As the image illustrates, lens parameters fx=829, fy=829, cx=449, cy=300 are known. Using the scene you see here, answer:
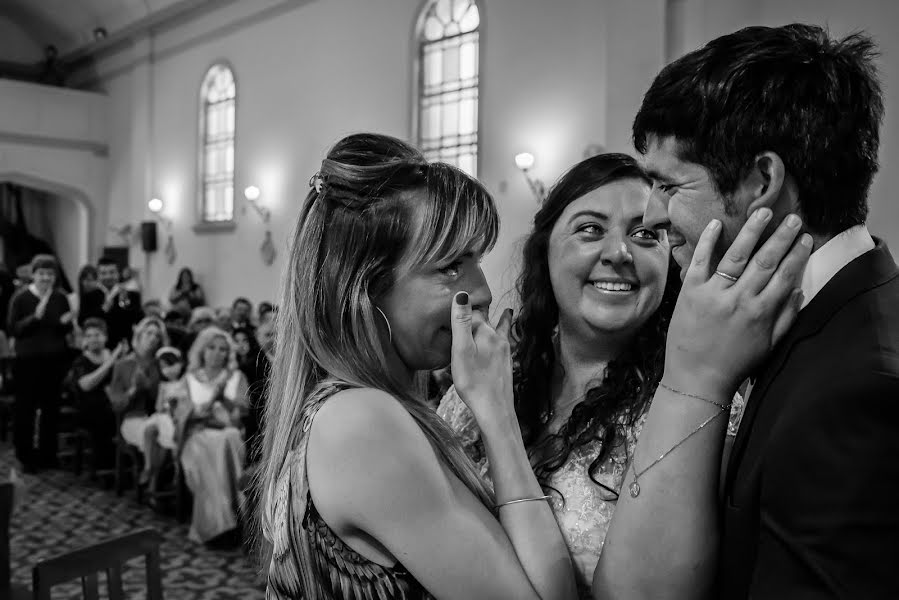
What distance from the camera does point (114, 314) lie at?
26.2 feet

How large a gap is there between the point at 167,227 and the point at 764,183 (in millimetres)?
Result: 12580

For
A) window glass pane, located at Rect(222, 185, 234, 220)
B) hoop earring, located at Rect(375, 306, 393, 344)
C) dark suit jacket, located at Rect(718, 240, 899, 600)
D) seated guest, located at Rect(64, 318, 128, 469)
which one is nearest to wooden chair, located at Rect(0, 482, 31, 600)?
hoop earring, located at Rect(375, 306, 393, 344)

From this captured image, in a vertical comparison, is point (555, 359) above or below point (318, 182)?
below

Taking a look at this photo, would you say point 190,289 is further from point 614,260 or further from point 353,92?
point 614,260

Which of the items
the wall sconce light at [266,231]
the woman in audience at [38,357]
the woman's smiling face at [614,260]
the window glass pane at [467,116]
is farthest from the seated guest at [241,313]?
the woman's smiling face at [614,260]

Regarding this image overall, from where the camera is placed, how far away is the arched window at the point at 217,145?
455 inches

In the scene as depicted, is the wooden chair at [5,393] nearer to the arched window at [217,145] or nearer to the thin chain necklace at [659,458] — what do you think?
the arched window at [217,145]

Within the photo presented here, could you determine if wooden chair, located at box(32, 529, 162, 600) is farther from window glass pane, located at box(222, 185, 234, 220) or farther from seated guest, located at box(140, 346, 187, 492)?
window glass pane, located at box(222, 185, 234, 220)

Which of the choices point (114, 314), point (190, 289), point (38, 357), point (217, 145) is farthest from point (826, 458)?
point (217, 145)

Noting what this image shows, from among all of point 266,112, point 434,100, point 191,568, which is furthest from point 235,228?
point 191,568

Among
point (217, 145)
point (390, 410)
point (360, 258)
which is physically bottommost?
point (390, 410)

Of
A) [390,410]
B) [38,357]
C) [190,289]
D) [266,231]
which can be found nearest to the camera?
[390,410]

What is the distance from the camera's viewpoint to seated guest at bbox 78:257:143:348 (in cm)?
796

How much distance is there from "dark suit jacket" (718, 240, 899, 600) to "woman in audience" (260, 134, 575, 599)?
1.08 ft
